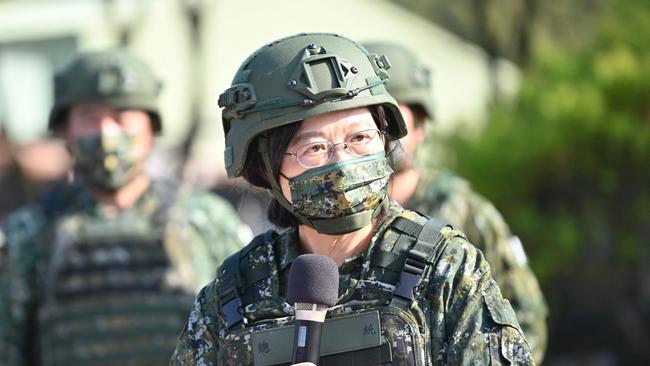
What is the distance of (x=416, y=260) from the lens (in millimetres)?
4031

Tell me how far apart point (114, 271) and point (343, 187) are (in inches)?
152

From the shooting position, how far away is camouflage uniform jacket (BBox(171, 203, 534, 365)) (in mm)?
3936

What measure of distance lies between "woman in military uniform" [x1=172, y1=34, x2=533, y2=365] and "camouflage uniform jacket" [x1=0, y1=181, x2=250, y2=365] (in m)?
3.28

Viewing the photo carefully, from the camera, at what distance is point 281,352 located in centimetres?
408

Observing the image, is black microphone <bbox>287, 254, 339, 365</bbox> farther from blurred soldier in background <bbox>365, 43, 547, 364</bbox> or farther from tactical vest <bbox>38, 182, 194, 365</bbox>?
tactical vest <bbox>38, 182, 194, 365</bbox>

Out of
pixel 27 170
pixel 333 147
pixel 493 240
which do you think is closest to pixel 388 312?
pixel 333 147

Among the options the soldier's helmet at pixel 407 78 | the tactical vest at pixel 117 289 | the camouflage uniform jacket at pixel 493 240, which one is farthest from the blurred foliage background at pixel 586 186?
the tactical vest at pixel 117 289

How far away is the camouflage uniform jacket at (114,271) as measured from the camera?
7648 mm

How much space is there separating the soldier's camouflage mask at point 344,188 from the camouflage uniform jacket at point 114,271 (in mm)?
3518

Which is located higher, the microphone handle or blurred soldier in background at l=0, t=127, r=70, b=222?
blurred soldier in background at l=0, t=127, r=70, b=222

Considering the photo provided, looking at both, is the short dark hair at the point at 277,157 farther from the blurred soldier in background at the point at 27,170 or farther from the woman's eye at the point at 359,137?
the blurred soldier in background at the point at 27,170

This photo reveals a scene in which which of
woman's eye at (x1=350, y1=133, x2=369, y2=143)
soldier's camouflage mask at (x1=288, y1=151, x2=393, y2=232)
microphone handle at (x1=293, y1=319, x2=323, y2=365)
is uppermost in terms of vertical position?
woman's eye at (x1=350, y1=133, x2=369, y2=143)

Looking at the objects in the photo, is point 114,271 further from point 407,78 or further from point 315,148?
point 315,148

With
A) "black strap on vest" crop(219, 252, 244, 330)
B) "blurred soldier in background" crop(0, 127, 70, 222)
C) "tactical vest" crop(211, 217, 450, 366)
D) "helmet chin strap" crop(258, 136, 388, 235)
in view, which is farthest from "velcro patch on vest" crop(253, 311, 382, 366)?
"blurred soldier in background" crop(0, 127, 70, 222)
